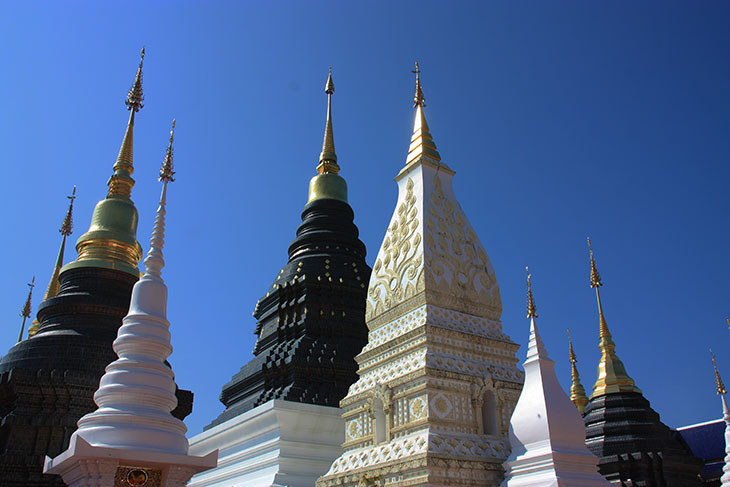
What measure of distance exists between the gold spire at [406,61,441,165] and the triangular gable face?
0.23 metres

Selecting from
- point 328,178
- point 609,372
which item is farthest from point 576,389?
point 328,178

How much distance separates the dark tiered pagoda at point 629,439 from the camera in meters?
18.2

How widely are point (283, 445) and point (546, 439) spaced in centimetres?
716

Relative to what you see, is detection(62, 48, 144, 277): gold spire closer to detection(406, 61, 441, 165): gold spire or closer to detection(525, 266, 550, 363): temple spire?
detection(406, 61, 441, 165): gold spire

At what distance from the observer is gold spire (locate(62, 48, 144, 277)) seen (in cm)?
1913

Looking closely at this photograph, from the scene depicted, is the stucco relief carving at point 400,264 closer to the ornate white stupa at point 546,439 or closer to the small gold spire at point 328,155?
the ornate white stupa at point 546,439

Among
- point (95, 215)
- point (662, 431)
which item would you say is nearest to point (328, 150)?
point (95, 215)

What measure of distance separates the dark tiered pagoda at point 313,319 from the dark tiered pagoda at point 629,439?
8172 mm

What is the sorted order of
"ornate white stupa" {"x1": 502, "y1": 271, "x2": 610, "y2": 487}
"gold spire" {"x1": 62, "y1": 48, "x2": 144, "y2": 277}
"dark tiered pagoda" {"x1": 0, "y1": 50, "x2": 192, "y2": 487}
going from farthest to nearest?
"gold spire" {"x1": 62, "y1": 48, "x2": 144, "y2": 277}, "dark tiered pagoda" {"x1": 0, "y1": 50, "x2": 192, "y2": 487}, "ornate white stupa" {"x1": 502, "y1": 271, "x2": 610, "y2": 487}

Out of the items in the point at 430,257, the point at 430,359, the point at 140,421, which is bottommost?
the point at 140,421

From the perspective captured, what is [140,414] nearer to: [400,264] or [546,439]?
[546,439]

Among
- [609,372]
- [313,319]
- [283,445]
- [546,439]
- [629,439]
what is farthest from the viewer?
[609,372]

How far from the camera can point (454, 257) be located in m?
12.0

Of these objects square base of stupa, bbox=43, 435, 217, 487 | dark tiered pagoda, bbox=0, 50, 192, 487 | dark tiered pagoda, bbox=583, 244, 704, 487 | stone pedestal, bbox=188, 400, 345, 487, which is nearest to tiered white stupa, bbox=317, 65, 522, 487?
stone pedestal, bbox=188, 400, 345, 487
